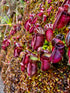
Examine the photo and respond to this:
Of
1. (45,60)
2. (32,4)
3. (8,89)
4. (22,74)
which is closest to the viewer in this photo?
(45,60)

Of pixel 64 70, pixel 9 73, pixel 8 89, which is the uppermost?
pixel 64 70

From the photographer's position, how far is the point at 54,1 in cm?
122

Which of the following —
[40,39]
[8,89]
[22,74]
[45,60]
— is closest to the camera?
[45,60]

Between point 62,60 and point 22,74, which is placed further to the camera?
point 22,74

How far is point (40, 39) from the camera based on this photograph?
953 mm

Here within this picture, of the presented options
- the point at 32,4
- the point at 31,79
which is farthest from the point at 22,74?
the point at 32,4

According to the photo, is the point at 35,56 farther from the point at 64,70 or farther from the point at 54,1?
the point at 54,1

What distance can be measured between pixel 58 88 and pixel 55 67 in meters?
0.16

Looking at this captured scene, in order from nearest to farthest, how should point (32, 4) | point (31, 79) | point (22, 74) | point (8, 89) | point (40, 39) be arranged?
point (40, 39), point (31, 79), point (22, 74), point (8, 89), point (32, 4)

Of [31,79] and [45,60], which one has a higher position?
[45,60]

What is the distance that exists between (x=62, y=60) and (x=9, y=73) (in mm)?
833

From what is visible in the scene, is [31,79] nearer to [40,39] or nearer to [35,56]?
[35,56]

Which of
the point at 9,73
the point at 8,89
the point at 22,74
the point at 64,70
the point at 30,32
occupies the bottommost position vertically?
the point at 8,89

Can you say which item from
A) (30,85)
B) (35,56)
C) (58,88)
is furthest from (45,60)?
(30,85)
